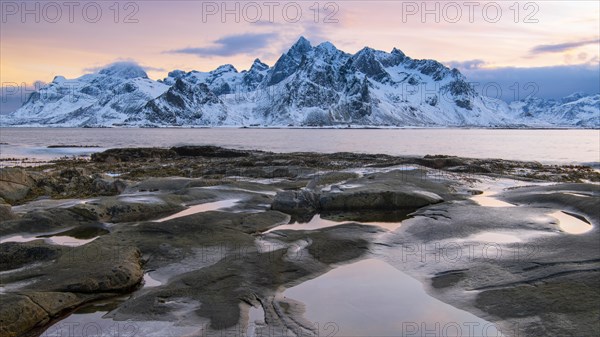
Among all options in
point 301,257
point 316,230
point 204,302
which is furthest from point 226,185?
point 204,302

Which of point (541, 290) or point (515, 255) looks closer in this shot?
point (541, 290)

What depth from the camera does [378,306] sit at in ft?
31.4

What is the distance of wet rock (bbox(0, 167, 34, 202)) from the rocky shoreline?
106 millimetres

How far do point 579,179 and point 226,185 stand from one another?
2771cm

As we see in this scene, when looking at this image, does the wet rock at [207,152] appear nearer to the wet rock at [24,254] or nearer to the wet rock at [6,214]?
the wet rock at [6,214]

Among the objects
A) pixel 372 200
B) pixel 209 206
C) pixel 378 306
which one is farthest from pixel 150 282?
pixel 372 200

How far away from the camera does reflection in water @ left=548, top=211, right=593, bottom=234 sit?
1515cm

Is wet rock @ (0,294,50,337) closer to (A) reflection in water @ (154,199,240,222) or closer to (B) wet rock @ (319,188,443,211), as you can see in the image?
(A) reflection in water @ (154,199,240,222)

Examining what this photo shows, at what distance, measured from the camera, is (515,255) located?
1240 centimetres

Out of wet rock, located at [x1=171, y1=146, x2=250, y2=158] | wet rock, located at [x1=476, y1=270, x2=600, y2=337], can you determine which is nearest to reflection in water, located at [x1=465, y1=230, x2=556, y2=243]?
wet rock, located at [x1=476, y1=270, x2=600, y2=337]

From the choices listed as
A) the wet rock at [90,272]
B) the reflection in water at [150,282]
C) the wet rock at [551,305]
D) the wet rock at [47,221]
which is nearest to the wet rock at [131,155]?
the wet rock at [47,221]

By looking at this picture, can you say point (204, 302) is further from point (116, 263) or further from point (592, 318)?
point (592, 318)

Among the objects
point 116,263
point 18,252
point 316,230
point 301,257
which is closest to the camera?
point 116,263

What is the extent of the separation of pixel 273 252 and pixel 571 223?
11.1 m
